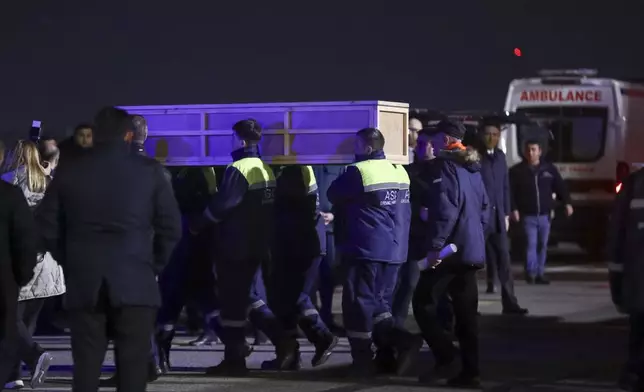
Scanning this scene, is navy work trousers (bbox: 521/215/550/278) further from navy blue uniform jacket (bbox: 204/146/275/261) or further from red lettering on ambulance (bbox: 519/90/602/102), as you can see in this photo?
navy blue uniform jacket (bbox: 204/146/275/261)

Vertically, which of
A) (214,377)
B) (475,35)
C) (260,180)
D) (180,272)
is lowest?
(214,377)

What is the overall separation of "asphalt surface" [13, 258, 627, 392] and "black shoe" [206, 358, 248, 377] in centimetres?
9

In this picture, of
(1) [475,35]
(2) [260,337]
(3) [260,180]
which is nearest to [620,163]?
(1) [475,35]

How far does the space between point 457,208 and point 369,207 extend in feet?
2.13

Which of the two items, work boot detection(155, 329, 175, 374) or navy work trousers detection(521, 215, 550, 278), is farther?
navy work trousers detection(521, 215, 550, 278)

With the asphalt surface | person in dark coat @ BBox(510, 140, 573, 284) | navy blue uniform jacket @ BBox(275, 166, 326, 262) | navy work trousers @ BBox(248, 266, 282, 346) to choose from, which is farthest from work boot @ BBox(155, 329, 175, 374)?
person in dark coat @ BBox(510, 140, 573, 284)

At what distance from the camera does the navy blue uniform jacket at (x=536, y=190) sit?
16.5m

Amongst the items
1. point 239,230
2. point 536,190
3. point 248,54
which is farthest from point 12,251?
point 248,54

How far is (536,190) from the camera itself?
16.4 metres

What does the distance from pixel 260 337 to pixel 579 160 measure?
10068 millimetres

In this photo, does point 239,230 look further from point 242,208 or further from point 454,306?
point 454,306

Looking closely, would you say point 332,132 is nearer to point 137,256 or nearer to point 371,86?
point 137,256

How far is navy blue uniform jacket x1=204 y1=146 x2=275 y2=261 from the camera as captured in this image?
9922 millimetres

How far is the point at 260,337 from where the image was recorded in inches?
475
